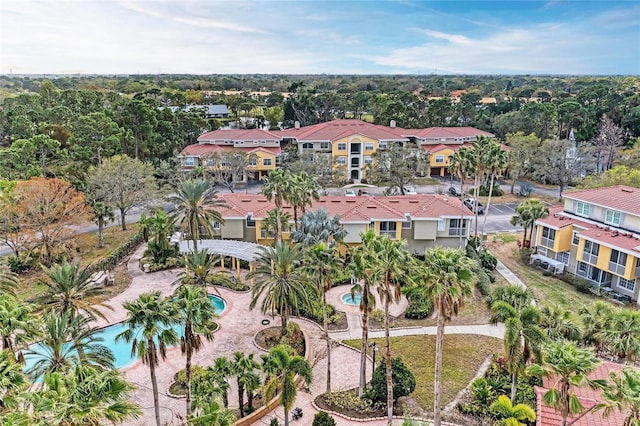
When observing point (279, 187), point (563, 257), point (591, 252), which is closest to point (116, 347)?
point (279, 187)

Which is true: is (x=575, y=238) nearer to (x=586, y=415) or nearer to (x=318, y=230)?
(x=318, y=230)

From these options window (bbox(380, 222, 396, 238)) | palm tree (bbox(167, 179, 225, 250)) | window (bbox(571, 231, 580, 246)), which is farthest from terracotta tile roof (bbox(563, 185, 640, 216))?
palm tree (bbox(167, 179, 225, 250))

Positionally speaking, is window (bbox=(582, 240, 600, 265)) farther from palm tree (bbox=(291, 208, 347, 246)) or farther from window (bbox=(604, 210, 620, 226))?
palm tree (bbox=(291, 208, 347, 246))

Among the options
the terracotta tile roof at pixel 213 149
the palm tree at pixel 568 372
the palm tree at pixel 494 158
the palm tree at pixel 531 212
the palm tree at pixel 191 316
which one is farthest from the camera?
Answer: the terracotta tile roof at pixel 213 149

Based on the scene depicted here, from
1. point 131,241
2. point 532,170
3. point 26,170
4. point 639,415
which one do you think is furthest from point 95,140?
point 532,170

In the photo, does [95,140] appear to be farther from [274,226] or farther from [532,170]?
[532,170]

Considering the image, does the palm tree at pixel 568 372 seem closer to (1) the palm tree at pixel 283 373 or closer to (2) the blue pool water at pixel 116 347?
(1) the palm tree at pixel 283 373

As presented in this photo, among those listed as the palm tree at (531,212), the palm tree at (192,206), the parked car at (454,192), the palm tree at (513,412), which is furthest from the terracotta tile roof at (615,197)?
the palm tree at (192,206)
